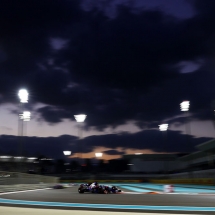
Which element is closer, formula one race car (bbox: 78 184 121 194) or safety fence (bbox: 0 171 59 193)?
formula one race car (bbox: 78 184 121 194)

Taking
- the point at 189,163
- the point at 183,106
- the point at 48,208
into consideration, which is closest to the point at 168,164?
the point at 189,163

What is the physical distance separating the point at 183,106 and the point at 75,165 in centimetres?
10439

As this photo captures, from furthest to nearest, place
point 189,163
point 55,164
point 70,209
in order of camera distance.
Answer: point 55,164, point 189,163, point 70,209

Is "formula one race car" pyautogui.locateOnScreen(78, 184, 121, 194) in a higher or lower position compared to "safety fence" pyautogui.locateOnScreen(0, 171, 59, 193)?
lower

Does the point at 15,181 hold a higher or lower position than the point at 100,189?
higher

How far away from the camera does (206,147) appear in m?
59.2

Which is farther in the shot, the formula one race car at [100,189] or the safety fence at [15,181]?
the safety fence at [15,181]

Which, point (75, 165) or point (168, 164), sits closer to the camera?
point (168, 164)

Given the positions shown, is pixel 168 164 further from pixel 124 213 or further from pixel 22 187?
pixel 124 213

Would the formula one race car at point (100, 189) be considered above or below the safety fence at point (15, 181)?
below

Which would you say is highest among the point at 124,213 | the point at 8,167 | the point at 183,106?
the point at 183,106

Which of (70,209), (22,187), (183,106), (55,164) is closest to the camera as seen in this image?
(70,209)

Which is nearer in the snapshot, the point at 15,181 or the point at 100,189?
the point at 100,189

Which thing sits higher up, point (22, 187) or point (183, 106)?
point (183, 106)
